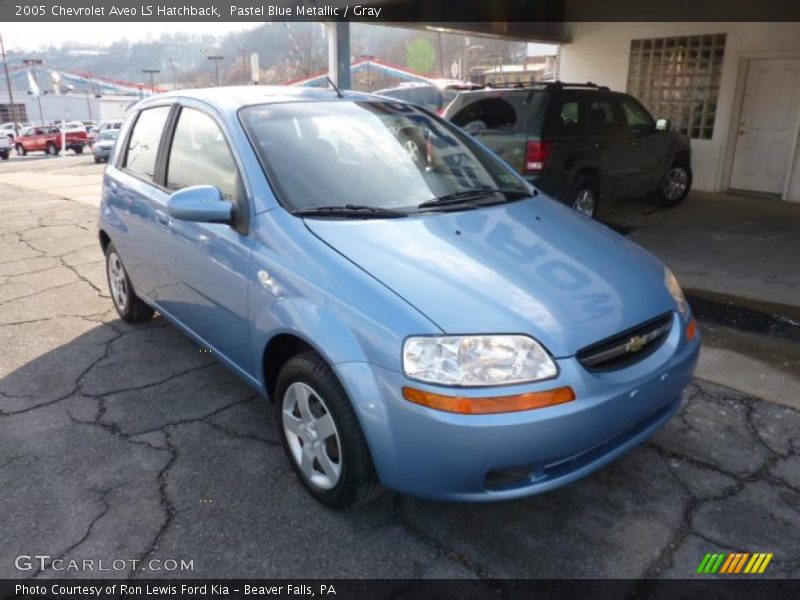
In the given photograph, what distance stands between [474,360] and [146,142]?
298 centimetres

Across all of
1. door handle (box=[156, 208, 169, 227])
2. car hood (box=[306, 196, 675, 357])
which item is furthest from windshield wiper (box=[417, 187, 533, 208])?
door handle (box=[156, 208, 169, 227])

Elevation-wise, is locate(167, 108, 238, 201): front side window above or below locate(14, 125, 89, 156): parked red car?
above

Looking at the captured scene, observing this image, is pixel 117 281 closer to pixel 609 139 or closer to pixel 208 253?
pixel 208 253

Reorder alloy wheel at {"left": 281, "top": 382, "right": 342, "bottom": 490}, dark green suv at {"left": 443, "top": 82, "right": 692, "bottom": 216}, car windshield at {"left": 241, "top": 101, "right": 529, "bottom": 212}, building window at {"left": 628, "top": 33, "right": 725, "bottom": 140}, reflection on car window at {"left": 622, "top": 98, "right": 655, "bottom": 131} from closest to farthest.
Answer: alloy wheel at {"left": 281, "top": 382, "right": 342, "bottom": 490}
car windshield at {"left": 241, "top": 101, "right": 529, "bottom": 212}
dark green suv at {"left": 443, "top": 82, "right": 692, "bottom": 216}
reflection on car window at {"left": 622, "top": 98, "right": 655, "bottom": 131}
building window at {"left": 628, "top": 33, "right": 725, "bottom": 140}

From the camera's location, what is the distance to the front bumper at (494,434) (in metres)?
2.00

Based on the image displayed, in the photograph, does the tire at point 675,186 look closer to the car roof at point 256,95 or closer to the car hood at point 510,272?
the car roof at point 256,95

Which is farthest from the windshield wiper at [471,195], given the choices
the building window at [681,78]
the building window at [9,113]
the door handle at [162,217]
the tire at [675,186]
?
the building window at [9,113]

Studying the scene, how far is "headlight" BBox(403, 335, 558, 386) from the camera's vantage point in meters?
2.02

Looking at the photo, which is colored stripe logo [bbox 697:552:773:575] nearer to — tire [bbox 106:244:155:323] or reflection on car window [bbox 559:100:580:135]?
tire [bbox 106:244:155:323]

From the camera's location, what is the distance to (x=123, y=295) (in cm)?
455

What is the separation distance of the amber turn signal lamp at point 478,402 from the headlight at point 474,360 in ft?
0.16

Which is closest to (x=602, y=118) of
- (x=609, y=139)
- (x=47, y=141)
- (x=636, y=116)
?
(x=609, y=139)

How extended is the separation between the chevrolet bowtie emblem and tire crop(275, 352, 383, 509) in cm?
105

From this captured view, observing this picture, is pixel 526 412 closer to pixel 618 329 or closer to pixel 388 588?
pixel 618 329
